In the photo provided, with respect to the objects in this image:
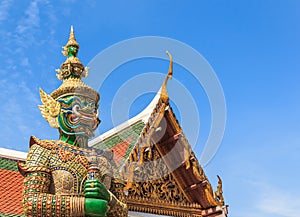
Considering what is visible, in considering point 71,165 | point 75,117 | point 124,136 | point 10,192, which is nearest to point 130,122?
point 124,136

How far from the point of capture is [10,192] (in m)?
8.43

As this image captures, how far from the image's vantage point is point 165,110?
8.82 meters

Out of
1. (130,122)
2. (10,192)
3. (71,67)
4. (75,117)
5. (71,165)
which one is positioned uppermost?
(130,122)

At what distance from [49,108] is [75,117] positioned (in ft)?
1.15

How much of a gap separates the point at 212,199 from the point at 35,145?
3.24m

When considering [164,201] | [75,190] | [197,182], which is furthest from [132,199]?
[75,190]

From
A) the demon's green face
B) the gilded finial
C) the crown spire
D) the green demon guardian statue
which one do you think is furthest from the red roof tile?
the gilded finial

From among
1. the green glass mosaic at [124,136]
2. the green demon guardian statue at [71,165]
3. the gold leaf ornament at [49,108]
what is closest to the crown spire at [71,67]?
the green demon guardian statue at [71,165]

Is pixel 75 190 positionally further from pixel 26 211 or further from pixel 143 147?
pixel 143 147

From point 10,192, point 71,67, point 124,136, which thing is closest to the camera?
point 71,67

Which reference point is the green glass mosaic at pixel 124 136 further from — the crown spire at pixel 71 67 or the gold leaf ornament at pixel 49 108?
the gold leaf ornament at pixel 49 108

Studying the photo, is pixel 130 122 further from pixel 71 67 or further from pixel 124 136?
pixel 71 67

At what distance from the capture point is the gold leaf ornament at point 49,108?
714cm

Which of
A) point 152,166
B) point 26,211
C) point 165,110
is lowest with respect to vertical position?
point 26,211
